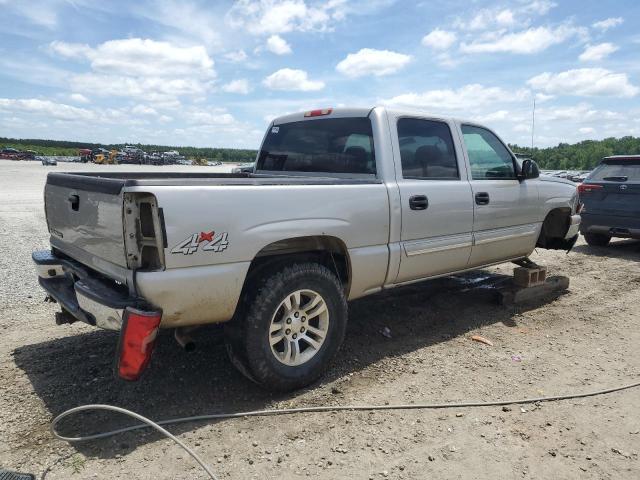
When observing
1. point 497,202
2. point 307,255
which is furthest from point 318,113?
point 497,202

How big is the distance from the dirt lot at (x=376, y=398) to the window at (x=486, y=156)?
1.43 m

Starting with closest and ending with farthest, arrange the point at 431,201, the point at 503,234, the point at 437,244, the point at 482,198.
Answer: the point at 431,201, the point at 437,244, the point at 482,198, the point at 503,234

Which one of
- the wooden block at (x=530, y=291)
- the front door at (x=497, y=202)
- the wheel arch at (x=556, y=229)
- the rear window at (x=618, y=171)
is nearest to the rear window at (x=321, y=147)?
the front door at (x=497, y=202)

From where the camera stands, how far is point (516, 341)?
4438 mm

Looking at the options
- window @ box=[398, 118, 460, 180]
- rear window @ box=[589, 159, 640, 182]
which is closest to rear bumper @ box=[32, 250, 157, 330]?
window @ box=[398, 118, 460, 180]

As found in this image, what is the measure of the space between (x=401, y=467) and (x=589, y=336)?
286 cm

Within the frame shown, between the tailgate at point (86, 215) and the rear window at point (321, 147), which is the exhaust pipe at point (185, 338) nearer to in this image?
the tailgate at point (86, 215)

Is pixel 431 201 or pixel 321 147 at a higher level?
pixel 321 147

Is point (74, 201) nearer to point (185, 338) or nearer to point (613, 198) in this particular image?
point (185, 338)

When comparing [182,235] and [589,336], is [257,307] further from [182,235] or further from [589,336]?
[589,336]

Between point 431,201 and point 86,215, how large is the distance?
2582 millimetres

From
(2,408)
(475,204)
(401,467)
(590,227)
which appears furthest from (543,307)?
(2,408)

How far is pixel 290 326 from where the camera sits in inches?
133

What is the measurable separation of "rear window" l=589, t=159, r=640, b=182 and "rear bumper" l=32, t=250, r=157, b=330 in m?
8.24
